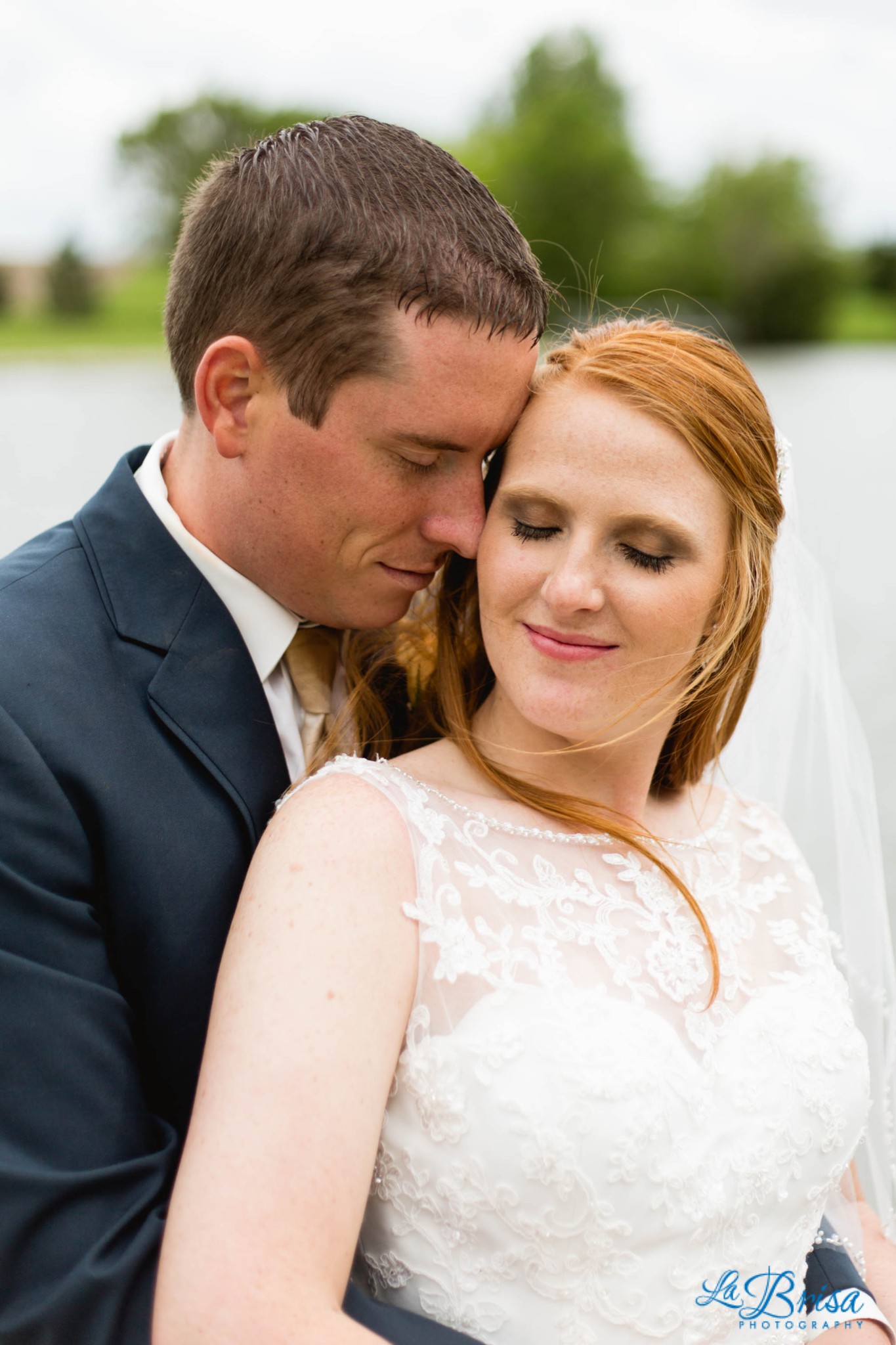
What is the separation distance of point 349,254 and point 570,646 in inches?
37.8

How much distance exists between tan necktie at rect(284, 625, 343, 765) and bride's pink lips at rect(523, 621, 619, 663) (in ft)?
1.96

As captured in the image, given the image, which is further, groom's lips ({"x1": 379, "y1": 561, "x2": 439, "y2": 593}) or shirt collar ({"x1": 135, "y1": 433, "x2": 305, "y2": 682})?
groom's lips ({"x1": 379, "y1": 561, "x2": 439, "y2": 593})

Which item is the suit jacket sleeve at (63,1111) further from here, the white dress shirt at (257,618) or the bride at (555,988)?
the white dress shirt at (257,618)

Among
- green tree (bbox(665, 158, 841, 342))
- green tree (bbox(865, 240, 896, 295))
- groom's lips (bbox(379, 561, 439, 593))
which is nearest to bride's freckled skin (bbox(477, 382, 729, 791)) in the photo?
groom's lips (bbox(379, 561, 439, 593))

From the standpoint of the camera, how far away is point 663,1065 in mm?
2145

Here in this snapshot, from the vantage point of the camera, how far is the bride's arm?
1750mm

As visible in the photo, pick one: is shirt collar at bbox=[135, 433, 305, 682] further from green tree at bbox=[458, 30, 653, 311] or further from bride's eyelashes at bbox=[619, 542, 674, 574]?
green tree at bbox=[458, 30, 653, 311]

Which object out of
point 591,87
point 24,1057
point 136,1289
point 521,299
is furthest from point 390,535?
point 591,87

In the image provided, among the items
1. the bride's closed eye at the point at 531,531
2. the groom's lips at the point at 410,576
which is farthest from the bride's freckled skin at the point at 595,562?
the groom's lips at the point at 410,576

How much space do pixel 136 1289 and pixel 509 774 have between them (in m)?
1.19

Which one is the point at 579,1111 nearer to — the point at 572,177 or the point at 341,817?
the point at 341,817

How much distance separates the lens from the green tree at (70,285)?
107ft

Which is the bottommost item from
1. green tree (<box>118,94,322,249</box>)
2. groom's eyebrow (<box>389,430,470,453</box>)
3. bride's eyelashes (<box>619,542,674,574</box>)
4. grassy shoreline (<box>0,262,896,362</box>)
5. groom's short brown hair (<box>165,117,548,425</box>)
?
grassy shoreline (<box>0,262,896,362</box>)

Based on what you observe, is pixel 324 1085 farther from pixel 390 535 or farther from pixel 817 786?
pixel 817 786
